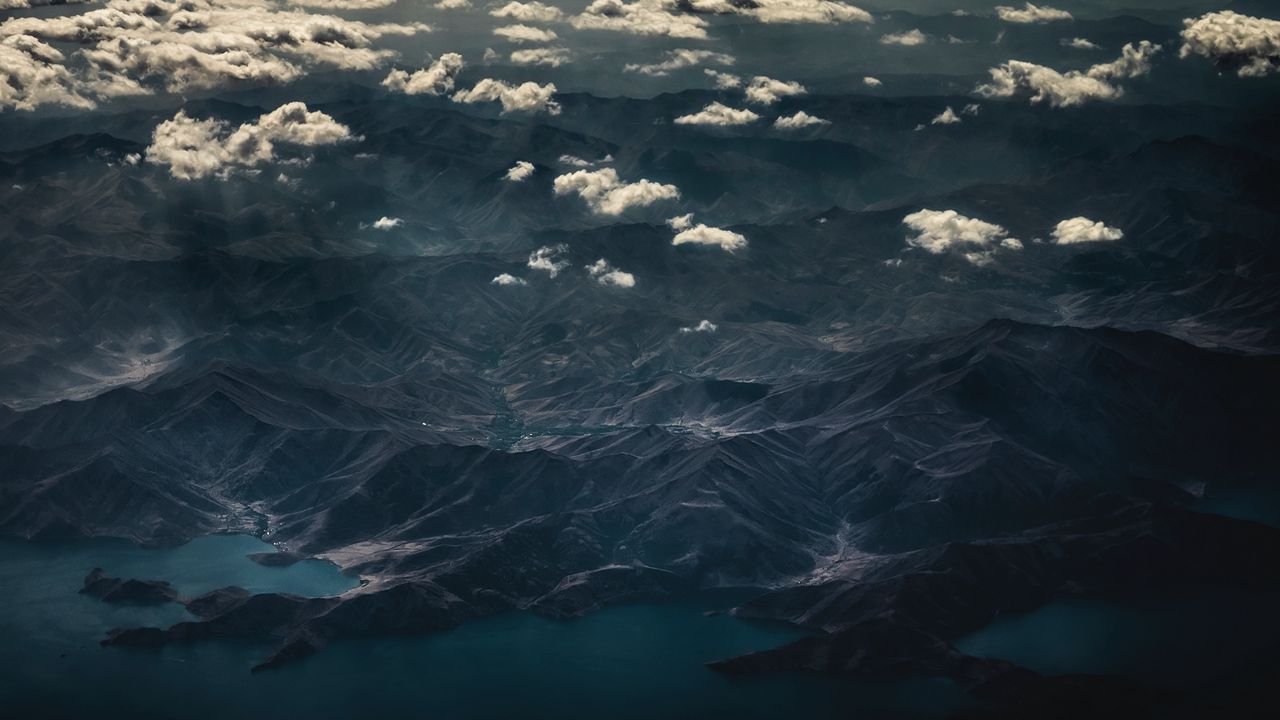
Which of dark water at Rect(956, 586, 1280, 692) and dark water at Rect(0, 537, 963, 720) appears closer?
dark water at Rect(956, 586, 1280, 692)

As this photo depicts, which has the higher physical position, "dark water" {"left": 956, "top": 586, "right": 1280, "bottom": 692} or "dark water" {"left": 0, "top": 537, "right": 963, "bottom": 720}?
"dark water" {"left": 956, "top": 586, "right": 1280, "bottom": 692}

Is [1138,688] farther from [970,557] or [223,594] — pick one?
[223,594]

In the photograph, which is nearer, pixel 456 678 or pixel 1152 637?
pixel 1152 637

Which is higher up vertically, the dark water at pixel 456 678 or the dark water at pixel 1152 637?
the dark water at pixel 1152 637

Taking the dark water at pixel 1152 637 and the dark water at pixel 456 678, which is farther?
the dark water at pixel 456 678

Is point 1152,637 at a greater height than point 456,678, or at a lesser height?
greater
